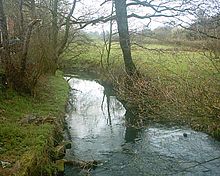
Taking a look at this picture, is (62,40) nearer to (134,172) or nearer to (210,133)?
(210,133)

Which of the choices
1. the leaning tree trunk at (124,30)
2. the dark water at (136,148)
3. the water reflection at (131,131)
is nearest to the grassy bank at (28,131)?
the dark water at (136,148)

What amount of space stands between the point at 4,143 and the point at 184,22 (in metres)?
13.2

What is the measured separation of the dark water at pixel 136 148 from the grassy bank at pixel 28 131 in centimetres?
99

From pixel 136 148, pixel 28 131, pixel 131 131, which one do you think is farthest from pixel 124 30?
pixel 28 131

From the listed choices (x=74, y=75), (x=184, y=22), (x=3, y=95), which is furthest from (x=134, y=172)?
(x=74, y=75)

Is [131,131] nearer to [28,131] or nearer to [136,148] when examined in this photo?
[136,148]

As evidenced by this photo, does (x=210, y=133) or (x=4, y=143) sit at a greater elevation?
(x=4, y=143)

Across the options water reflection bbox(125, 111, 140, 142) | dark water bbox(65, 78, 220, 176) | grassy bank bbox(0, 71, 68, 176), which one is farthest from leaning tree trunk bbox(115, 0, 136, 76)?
grassy bank bbox(0, 71, 68, 176)

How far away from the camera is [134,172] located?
10.8 m

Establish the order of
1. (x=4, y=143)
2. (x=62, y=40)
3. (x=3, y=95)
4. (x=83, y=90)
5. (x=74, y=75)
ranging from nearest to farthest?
(x=4, y=143)
(x=3, y=95)
(x=83, y=90)
(x=62, y=40)
(x=74, y=75)

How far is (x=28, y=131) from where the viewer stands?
11312mm

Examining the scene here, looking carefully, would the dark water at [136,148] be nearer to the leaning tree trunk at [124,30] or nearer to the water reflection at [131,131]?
the water reflection at [131,131]

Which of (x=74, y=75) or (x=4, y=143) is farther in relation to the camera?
(x=74, y=75)

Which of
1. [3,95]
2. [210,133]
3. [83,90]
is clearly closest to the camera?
[210,133]
